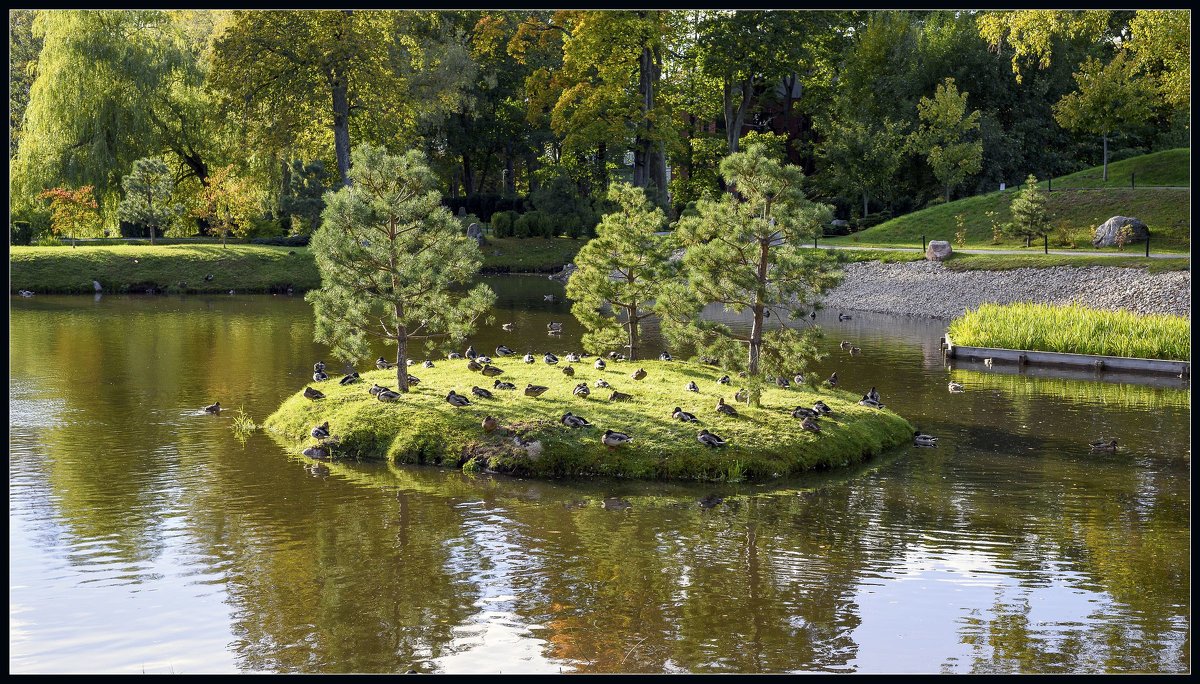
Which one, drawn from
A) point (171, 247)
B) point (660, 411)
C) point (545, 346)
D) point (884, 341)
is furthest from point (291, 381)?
point (171, 247)

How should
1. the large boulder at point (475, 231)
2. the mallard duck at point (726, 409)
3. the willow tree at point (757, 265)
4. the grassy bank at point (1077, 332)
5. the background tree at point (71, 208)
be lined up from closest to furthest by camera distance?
the mallard duck at point (726, 409), the willow tree at point (757, 265), the grassy bank at point (1077, 332), the background tree at point (71, 208), the large boulder at point (475, 231)

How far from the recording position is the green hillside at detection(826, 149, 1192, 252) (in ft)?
156

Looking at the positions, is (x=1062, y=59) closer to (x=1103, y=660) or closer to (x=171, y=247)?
(x=171, y=247)

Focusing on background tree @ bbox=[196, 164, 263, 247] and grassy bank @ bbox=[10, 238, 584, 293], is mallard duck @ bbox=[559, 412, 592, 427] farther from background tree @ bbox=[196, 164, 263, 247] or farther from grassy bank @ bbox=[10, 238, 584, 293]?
background tree @ bbox=[196, 164, 263, 247]

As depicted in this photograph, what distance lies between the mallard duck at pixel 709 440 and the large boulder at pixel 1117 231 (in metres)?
33.9

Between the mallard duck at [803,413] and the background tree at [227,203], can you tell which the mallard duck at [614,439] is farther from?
the background tree at [227,203]

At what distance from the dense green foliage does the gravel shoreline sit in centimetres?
1229

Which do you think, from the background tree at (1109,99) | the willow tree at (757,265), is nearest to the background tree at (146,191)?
the willow tree at (757,265)

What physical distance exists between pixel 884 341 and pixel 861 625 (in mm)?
25126

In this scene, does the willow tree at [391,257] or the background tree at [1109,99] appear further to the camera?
the background tree at [1109,99]

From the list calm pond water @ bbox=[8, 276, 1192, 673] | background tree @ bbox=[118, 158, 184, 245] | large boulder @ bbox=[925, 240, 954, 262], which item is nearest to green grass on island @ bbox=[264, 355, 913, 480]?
calm pond water @ bbox=[8, 276, 1192, 673]

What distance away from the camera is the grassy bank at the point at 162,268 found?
50.7 m

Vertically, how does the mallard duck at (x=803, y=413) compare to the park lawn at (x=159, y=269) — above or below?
below

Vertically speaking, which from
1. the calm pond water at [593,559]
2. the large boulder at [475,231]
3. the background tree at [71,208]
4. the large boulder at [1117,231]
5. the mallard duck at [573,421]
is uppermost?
the background tree at [71,208]
